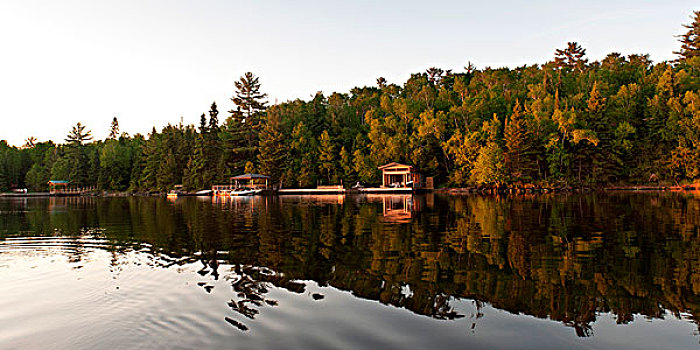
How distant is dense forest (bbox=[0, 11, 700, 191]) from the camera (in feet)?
165

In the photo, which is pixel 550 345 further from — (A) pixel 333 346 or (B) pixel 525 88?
(B) pixel 525 88

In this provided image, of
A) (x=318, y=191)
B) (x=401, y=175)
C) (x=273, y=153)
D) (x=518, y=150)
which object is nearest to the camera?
(x=518, y=150)

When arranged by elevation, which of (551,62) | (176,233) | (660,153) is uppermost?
(551,62)

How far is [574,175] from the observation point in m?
52.0

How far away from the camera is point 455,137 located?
56438 millimetres

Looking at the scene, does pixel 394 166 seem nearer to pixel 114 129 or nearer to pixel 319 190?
pixel 319 190

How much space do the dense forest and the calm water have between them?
133 feet

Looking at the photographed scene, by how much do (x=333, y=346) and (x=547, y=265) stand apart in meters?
6.13

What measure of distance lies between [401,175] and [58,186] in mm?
78573

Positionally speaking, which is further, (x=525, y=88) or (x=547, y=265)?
(x=525, y=88)

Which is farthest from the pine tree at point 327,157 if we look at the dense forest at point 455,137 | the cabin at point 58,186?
the cabin at point 58,186

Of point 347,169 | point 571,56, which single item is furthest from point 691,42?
point 347,169

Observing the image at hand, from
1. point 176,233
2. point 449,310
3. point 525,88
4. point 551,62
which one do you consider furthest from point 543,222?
point 551,62

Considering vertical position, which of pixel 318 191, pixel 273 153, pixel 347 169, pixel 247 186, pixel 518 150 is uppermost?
pixel 273 153
